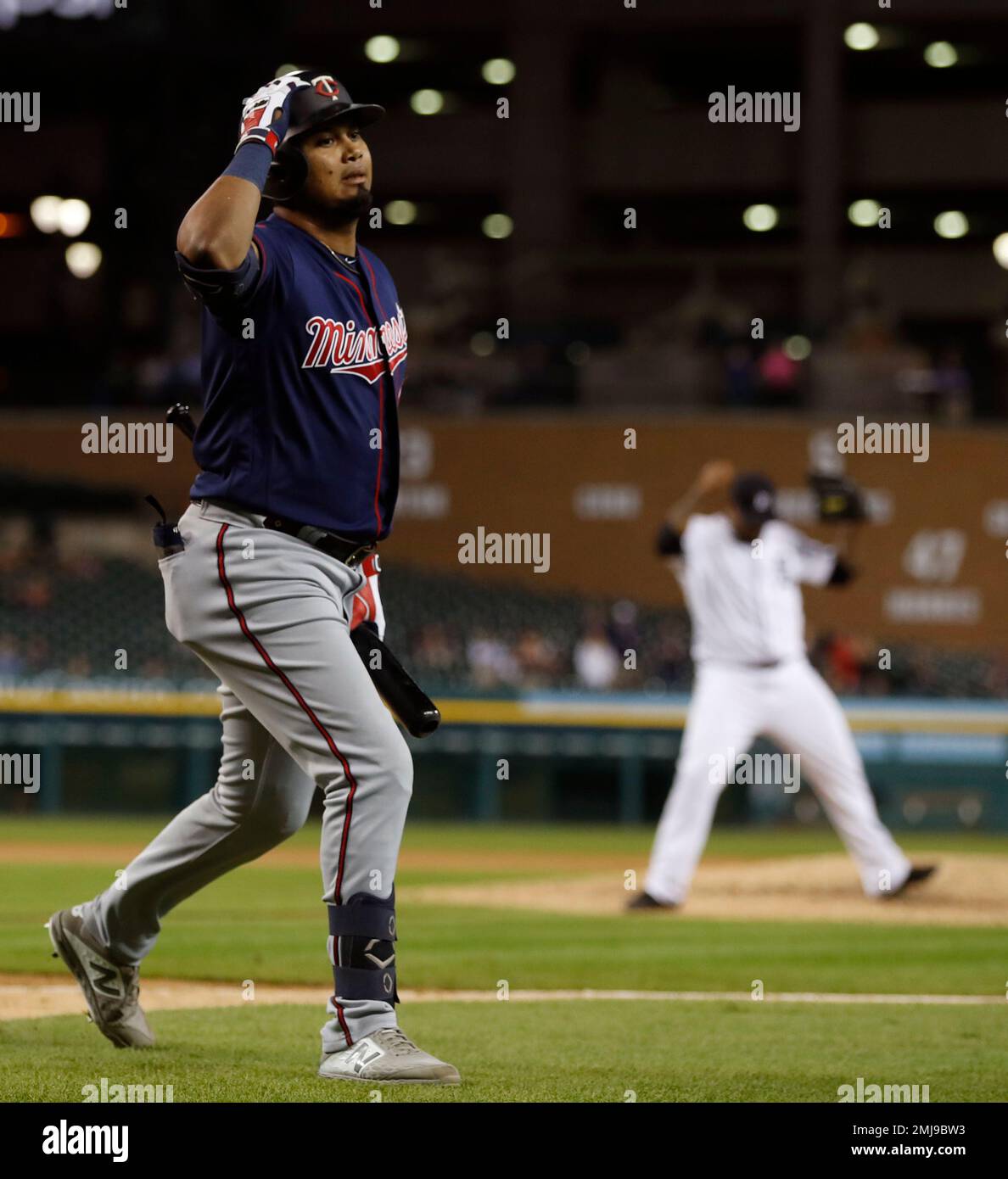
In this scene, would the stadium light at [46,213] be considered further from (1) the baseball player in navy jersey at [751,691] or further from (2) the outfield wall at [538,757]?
(1) the baseball player in navy jersey at [751,691]

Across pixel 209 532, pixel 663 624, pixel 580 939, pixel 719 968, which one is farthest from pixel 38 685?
pixel 209 532

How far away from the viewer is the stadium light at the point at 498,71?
103ft

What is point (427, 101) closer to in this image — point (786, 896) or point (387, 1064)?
point (786, 896)

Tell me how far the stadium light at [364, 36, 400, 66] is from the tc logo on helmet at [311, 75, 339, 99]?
26.8 meters

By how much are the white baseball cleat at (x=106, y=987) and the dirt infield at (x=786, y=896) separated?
16.7ft

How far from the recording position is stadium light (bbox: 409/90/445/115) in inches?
1267

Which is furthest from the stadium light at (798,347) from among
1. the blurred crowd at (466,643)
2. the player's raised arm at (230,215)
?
the player's raised arm at (230,215)

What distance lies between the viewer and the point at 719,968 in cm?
811

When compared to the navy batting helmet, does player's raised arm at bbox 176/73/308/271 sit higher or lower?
lower
